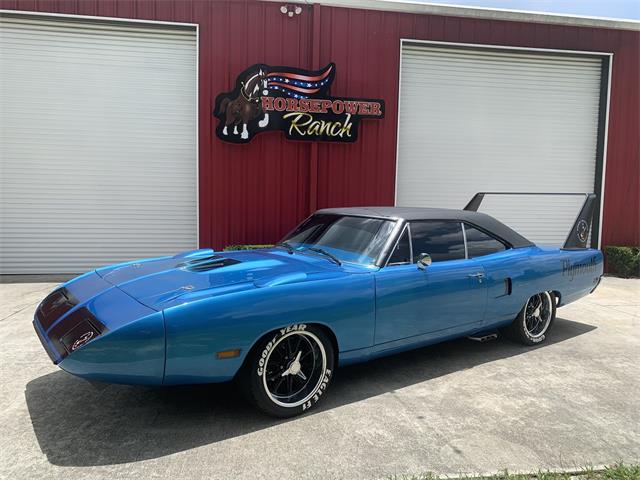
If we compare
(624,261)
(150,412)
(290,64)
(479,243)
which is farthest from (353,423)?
(624,261)

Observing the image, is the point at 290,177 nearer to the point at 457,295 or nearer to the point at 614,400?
the point at 457,295

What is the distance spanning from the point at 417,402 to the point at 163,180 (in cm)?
679

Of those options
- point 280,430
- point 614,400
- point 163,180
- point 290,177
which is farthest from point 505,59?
point 280,430

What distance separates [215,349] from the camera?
8.81 feet

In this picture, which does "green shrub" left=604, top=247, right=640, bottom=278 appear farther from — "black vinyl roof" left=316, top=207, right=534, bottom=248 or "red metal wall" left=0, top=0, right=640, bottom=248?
"black vinyl roof" left=316, top=207, right=534, bottom=248

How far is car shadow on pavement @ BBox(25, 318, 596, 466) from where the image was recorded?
2633mm

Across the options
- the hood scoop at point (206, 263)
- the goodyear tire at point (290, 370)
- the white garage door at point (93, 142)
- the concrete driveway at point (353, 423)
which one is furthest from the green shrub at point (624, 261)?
the hood scoop at point (206, 263)

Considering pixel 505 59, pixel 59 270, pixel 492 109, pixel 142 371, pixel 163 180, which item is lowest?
pixel 59 270

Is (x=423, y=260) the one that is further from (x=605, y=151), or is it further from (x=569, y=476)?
(x=605, y=151)

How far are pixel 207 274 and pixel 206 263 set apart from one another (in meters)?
0.46

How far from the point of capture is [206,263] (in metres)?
3.72

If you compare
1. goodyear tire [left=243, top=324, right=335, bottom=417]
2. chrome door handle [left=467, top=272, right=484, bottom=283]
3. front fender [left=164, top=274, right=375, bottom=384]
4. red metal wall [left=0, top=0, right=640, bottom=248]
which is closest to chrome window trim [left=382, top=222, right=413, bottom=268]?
front fender [left=164, top=274, right=375, bottom=384]

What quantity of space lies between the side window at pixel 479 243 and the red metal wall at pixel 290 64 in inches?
187

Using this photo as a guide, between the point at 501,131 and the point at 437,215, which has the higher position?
the point at 501,131
